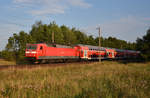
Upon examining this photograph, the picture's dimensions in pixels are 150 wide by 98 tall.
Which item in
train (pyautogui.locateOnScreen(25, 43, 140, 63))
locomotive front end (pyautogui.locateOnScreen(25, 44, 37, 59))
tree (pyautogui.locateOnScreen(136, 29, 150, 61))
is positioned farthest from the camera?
tree (pyautogui.locateOnScreen(136, 29, 150, 61))

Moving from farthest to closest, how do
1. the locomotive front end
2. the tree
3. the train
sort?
the tree, the train, the locomotive front end

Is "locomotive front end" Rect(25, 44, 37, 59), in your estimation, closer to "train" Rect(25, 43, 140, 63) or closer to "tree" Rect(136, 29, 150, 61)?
"train" Rect(25, 43, 140, 63)

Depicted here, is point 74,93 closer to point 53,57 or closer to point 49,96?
point 49,96

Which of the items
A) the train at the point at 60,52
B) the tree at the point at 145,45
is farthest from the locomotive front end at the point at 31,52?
the tree at the point at 145,45

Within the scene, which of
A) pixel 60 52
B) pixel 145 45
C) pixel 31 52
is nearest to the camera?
pixel 31 52

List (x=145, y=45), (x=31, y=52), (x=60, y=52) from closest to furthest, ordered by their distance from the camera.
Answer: (x=31, y=52)
(x=60, y=52)
(x=145, y=45)

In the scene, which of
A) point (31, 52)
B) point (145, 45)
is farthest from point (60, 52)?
point (145, 45)

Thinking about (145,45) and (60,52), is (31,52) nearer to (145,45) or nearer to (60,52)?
(60,52)

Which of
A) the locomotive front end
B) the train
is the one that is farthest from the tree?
the locomotive front end

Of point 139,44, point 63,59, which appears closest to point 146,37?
point 139,44

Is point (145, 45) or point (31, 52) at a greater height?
point (145, 45)

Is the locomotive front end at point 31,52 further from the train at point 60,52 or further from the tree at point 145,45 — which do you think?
the tree at point 145,45

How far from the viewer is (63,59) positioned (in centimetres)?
2859

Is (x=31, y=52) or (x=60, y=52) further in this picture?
(x=60, y=52)
